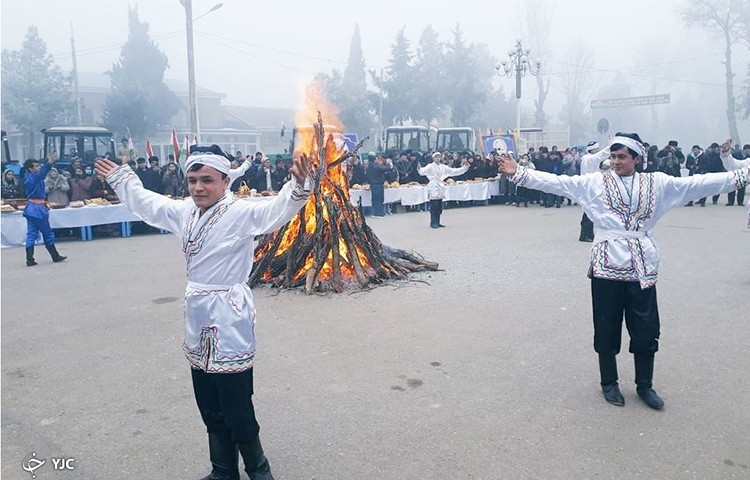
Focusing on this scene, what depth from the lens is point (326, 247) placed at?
8.42 m

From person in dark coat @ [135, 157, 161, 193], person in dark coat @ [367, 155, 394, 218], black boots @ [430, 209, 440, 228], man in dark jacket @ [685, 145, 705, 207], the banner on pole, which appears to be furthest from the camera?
the banner on pole

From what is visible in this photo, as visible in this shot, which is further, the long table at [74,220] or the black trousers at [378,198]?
the black trousers at [378,198]

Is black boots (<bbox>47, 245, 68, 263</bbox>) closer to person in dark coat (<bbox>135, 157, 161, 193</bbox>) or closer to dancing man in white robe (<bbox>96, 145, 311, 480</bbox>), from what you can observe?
person in dark coat (<bbox>135, 157, 161, 193</bbox>)

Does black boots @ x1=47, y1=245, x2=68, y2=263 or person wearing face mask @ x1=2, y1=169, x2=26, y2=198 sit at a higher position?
person wearing face mask @ x1=2, y1=169, x2=26, y2=198

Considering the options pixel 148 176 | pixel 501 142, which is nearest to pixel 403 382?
pixel 148 176

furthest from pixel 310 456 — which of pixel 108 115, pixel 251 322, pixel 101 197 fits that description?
pixel 108 115

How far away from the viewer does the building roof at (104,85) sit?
46.4 metres

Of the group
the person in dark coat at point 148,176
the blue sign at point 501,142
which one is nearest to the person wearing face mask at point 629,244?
the person in dark coat at point 148,176

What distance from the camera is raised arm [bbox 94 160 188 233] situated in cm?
344

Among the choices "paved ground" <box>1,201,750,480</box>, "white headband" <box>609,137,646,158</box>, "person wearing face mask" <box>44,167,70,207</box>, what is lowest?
"paved ground" <box>1,201,750,480</box>

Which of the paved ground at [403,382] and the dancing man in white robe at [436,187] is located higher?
the dancing man in white robe at [436,187]

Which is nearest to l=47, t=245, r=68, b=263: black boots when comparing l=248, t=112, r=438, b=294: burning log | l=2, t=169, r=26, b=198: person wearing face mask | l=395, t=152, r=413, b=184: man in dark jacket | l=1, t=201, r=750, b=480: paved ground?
l=1, t=201, r=750, b=480: paved ground

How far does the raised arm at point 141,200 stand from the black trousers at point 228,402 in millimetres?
930

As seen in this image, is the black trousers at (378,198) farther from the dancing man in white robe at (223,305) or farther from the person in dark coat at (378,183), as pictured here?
the dancing man in white robe at (223,305)
